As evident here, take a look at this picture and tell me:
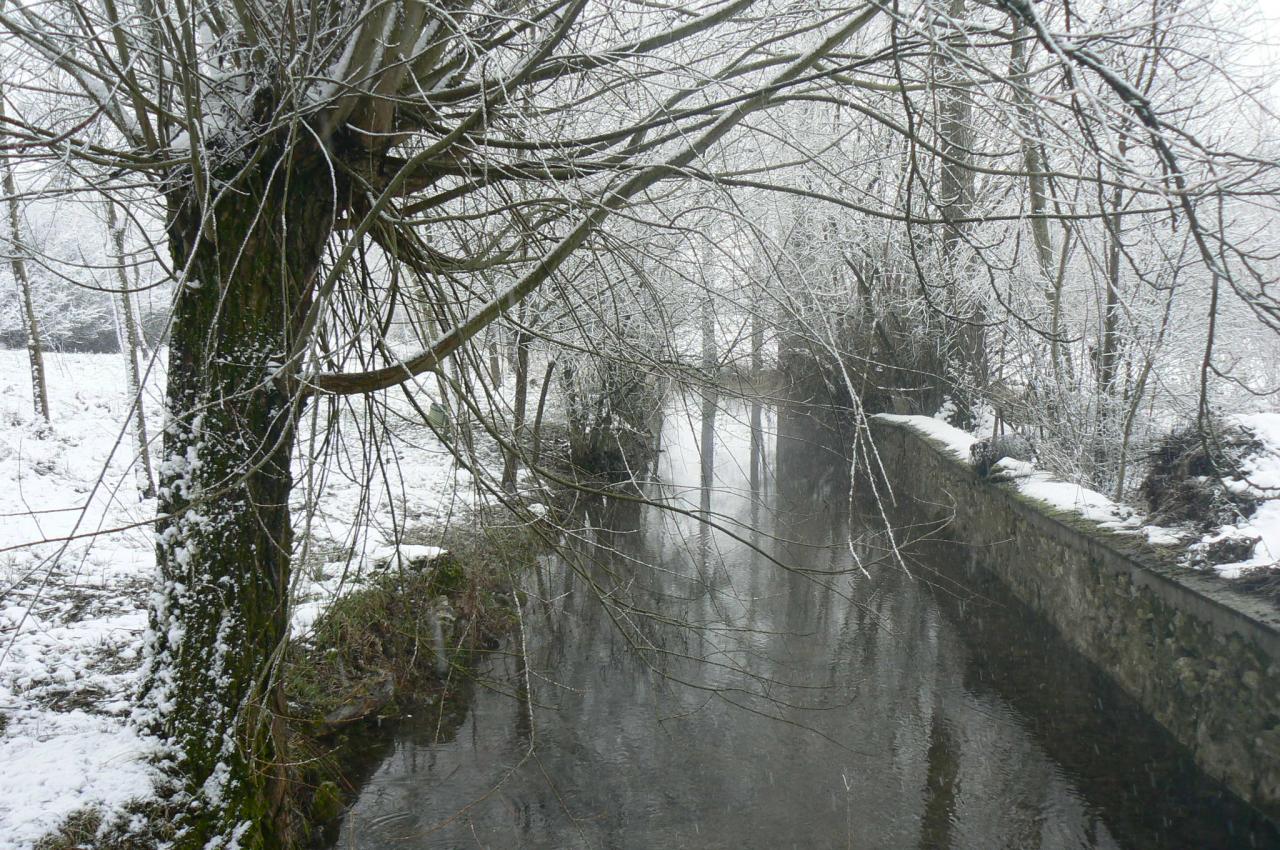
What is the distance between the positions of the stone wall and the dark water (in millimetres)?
227

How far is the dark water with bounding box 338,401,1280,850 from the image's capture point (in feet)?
16.3

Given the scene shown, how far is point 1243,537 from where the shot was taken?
560 cm

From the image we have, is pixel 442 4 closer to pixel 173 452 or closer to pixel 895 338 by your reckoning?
pixel 173 452

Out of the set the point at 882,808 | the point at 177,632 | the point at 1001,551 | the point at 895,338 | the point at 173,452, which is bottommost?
the point at 882,808

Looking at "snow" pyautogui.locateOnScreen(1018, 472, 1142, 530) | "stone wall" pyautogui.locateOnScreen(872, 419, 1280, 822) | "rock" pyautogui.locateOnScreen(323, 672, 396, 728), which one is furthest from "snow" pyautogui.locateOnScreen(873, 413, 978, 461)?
"rock" pyautogui.locateOnScreen(323, 672, 396, 728)

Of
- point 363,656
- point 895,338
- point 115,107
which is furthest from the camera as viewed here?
point 895,338

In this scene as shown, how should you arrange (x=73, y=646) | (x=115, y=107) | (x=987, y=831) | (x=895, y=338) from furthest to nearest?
(x=895, y=338)
(x=73, y=646)
(x=987, y=831)
(x=115, y=107)

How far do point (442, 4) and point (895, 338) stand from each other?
513 inches

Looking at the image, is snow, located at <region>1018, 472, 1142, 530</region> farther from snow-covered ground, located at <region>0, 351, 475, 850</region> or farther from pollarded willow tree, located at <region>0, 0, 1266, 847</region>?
snow-covered ground, located at <region>0, 351, 475, 850</region>

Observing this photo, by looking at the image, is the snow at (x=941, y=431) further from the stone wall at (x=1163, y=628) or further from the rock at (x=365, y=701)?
the rock at (x=365, y=701)

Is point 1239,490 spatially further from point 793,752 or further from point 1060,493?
point 793,752

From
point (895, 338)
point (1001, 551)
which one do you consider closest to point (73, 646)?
point (1001, 551)

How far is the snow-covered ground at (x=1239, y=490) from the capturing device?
5492 mm

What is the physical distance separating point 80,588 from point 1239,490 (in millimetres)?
8424
